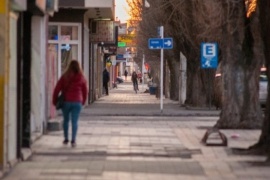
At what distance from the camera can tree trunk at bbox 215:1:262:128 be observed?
2127 centimetres

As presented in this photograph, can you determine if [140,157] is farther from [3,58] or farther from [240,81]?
[240,81]

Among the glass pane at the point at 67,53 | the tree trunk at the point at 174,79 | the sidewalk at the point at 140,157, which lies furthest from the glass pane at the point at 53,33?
the tree trunk at the point at 174,79

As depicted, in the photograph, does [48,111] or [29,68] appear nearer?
[29,68]

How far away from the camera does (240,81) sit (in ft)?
70.9

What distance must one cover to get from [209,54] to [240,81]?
14.8ft

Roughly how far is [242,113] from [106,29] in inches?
665

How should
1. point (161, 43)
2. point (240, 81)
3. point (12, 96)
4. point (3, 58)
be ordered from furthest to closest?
point (161, 43) → point (240, 81) → point (12, 96) → point (3, 58)

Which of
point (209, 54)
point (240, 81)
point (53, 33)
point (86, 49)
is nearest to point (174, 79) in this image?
point (86, 49)

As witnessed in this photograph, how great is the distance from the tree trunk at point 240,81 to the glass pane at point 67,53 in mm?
11508

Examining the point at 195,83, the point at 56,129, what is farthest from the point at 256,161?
the point at 195,83

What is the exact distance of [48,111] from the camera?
2030 centimetres

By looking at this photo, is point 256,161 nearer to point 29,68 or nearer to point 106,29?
point 29,68

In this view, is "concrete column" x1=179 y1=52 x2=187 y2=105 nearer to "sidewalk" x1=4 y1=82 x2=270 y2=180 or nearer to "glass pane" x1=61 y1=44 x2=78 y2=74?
"glass pane" x1=61 y1=44 x2=78 y2=74

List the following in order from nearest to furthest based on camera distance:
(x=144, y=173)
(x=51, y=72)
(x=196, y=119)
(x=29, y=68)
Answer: (x=144, y=173)
(x=29, y=68)
(x=51, y=72)
(x=196, y=119)
